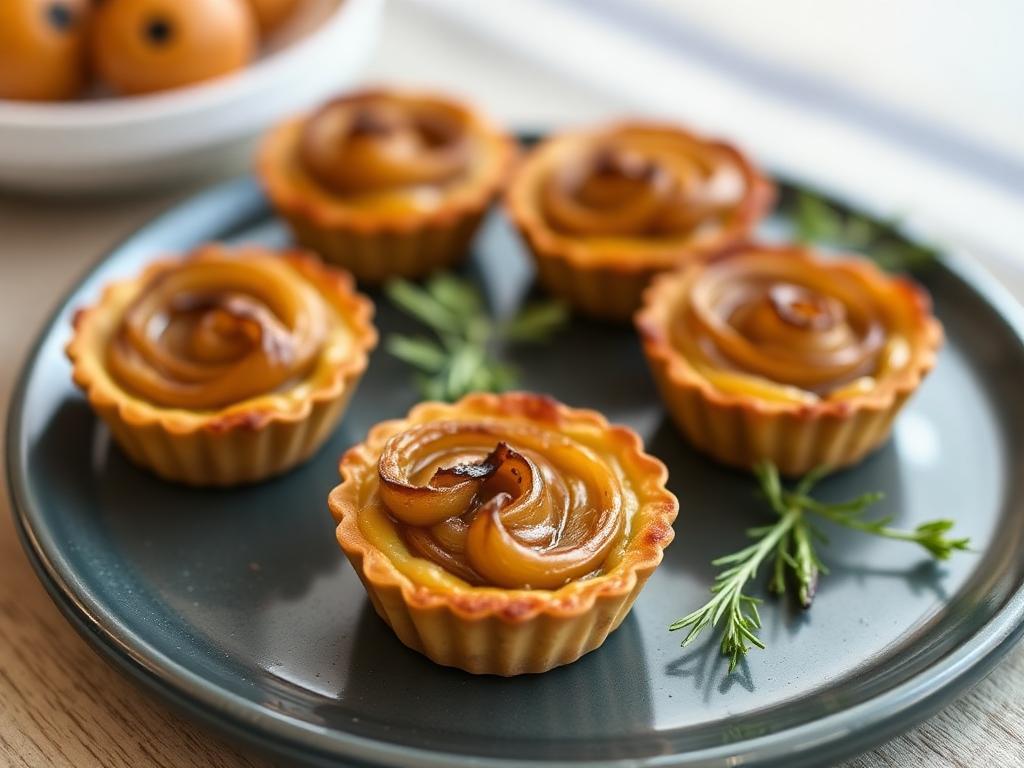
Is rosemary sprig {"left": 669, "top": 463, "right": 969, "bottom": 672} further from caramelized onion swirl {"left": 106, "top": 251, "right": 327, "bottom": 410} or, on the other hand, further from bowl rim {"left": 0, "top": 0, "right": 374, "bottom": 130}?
bowl rim {"left": 0, "top": 0, "right": 374, "bottom": 130}

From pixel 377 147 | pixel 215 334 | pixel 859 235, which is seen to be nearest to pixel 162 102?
pixel 377 147

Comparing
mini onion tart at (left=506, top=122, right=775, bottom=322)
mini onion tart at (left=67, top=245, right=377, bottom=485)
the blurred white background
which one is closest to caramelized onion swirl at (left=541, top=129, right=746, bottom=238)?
mini onion tart at (left=506, top=122, right=775, bottom=322)

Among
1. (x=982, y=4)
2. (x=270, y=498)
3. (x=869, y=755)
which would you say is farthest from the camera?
(x=982, y=4)

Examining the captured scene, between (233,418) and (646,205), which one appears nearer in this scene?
(233,418)

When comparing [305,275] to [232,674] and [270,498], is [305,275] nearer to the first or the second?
[270,498]

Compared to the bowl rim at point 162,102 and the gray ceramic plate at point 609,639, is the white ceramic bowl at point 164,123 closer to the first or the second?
the bowl rim at point 162,102

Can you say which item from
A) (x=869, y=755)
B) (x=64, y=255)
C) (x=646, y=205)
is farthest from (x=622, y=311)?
(x=64, y=255)

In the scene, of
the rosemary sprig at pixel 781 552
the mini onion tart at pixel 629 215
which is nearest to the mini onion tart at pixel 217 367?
the mini onion tart at pixel 629 215
